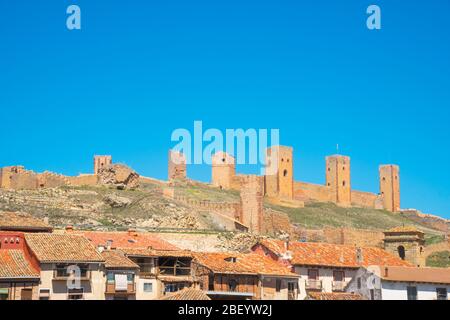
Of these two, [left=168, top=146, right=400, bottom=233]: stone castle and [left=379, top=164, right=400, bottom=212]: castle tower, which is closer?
[left=168, top=146, right=400, bottom=233]: stone castle

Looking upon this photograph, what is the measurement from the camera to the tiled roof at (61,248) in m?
34.8

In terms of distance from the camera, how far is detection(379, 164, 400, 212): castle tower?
4668 inches

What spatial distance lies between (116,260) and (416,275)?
15.6 m

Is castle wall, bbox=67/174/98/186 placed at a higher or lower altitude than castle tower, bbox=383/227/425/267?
higher

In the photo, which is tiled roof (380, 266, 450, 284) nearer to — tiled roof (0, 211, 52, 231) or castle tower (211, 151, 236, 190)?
tiled roof (0, 211, 52, 231)

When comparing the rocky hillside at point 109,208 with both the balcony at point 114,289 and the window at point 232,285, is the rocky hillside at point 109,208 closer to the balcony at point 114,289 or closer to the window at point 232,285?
the balcony at point 114,289

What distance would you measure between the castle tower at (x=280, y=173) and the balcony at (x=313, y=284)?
60218 mm

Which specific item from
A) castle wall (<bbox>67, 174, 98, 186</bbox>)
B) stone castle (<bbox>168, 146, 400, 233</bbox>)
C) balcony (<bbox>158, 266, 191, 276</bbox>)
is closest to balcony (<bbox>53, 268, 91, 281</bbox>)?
balcony (<bbox>158, 266, 191, 276</bbox>)

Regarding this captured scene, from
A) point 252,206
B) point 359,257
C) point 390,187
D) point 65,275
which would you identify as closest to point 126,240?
point 65,275

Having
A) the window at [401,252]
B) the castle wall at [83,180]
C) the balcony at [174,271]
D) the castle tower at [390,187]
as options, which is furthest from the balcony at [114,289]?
the castle tower at [390,187]

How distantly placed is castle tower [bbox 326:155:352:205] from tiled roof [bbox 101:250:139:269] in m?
77.7

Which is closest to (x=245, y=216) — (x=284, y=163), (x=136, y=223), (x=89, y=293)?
(x=136, y=223)

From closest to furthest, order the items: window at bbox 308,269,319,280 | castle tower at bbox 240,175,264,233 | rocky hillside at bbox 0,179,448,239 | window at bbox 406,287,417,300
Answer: window at bbox 406,287,417,300 → window at bbox 308,269,319,280 → rocky hillside at bbox 0,179,448,239 → castle tower at bbox 240,175,264,233

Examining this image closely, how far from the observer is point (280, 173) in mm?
104125
